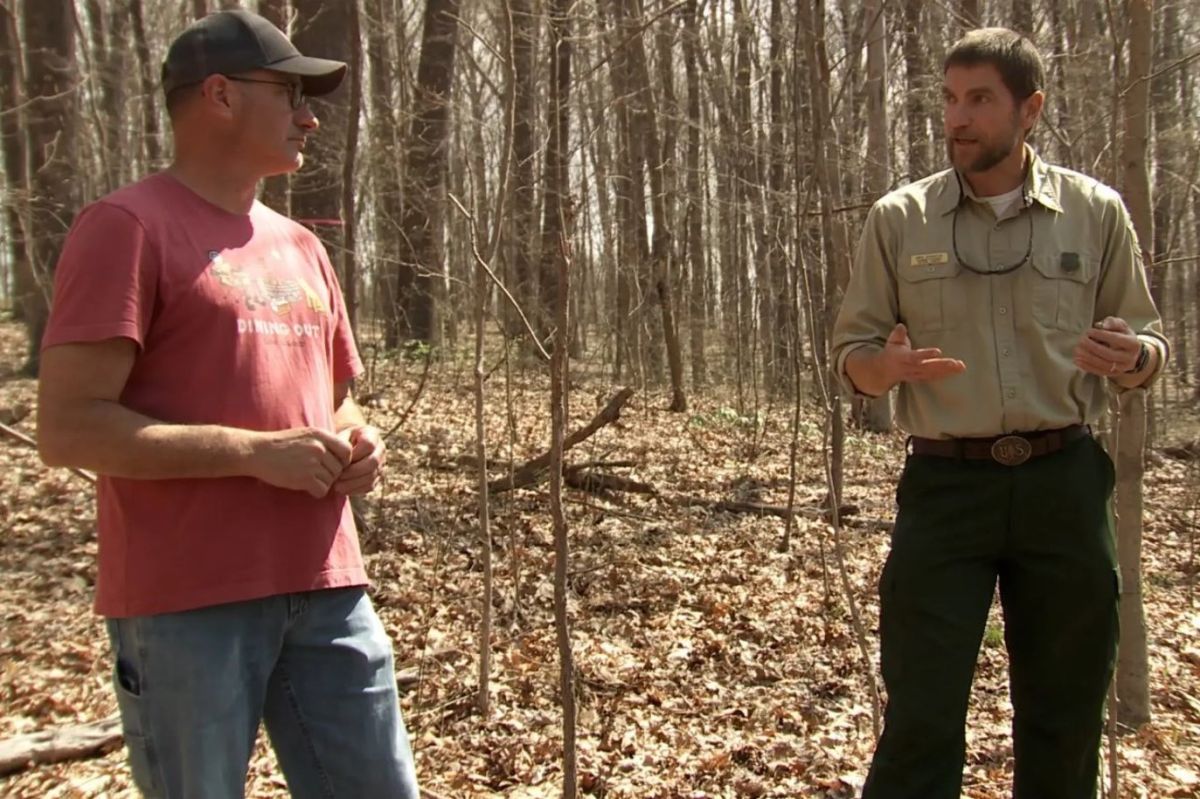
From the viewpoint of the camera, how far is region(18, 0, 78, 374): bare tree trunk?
10125mm

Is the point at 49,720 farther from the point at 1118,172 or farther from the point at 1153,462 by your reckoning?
the point at 1153,462

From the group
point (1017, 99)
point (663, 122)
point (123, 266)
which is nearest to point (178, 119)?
point (123, 266)

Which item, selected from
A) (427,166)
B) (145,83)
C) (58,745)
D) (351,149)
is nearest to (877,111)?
(427,166)

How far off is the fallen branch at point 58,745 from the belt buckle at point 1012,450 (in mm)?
3216

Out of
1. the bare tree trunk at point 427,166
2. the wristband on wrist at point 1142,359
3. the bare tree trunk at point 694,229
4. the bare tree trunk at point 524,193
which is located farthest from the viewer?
the bare tree trunk at point 694,229

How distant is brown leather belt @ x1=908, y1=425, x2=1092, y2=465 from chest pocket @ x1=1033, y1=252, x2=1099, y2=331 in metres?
0.26

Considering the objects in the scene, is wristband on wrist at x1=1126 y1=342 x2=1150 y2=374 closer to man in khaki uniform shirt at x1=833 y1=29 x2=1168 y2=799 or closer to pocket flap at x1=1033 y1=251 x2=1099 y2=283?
man in khaki uniform shirt at x1=833 y1=29 x2=1168 y2=799

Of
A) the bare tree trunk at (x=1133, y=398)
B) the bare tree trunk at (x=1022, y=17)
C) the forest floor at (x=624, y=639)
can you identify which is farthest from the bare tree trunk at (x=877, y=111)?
the bare tree trunk at (x=1133, y=398)

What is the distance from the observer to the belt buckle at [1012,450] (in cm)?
238

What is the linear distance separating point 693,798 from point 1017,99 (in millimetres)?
2428

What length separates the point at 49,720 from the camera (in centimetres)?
397

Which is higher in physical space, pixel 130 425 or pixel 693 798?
pixel 130 425

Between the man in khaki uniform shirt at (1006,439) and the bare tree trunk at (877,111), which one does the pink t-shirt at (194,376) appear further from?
the bare tree trunk at (877,111)

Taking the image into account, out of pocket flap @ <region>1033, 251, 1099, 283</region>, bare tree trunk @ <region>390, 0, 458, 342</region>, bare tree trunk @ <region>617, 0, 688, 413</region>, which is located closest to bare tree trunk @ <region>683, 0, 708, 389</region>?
bare tree trunk @ <region>617, 0, 688, 413</region>
